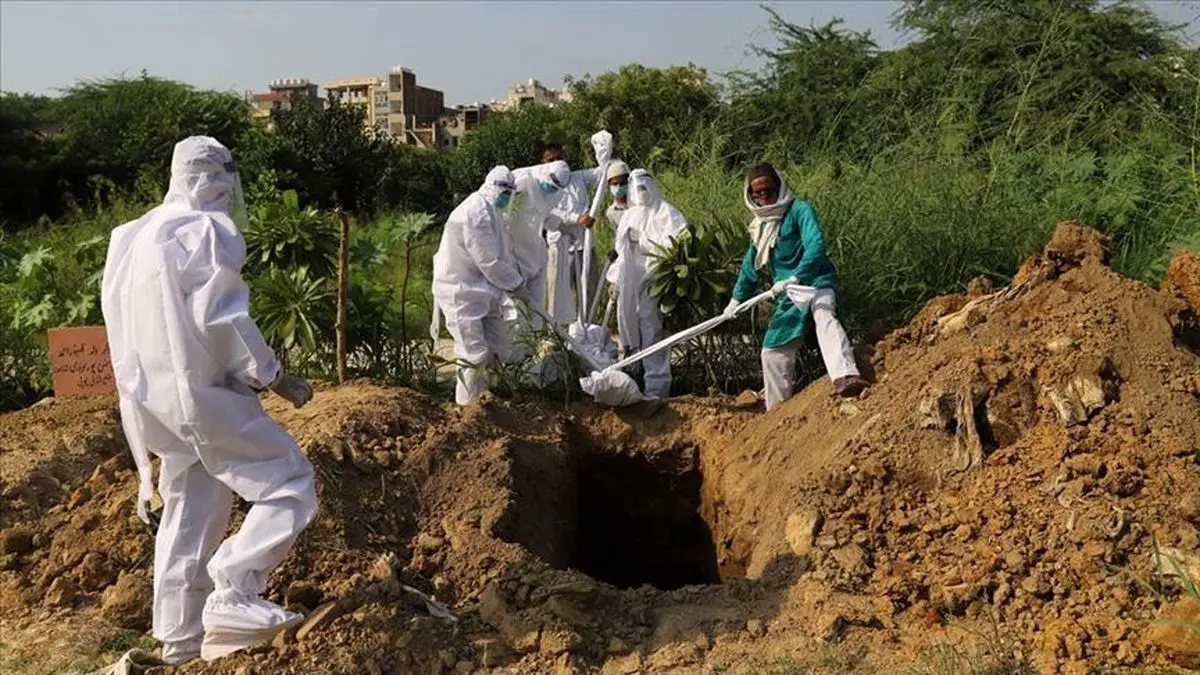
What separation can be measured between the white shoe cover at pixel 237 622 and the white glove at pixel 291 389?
0.65m

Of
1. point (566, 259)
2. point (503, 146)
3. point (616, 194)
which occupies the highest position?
point (503, 146)

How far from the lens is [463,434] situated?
5277 millimetres

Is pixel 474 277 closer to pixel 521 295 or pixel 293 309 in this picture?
pixel 521 295

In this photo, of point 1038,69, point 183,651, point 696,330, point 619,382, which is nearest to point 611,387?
point 619,382

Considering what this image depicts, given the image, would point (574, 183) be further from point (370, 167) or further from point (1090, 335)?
point (370, 167)

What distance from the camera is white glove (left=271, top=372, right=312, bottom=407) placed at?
338cm

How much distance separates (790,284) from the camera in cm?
544

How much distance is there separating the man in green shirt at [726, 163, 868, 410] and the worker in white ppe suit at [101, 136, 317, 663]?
9.28ft

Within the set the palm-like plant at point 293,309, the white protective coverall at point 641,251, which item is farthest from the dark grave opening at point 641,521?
the palm-like plant at point 293,309

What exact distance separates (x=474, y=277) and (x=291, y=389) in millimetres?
3005

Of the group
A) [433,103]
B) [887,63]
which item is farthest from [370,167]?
[433,103]

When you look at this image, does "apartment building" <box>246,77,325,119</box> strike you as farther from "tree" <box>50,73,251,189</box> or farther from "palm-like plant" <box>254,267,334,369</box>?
"palm-like plant" <box>254,267,334,369</box>

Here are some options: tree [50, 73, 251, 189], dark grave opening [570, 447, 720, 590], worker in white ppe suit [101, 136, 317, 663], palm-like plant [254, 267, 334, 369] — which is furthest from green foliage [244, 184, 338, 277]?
tree [50, 73, 251, 189]

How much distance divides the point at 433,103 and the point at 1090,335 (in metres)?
55.0
